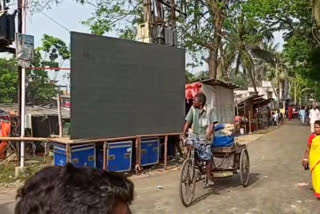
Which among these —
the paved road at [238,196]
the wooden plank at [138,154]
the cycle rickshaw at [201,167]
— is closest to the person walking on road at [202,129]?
the cycle rickshaw at [201,167]

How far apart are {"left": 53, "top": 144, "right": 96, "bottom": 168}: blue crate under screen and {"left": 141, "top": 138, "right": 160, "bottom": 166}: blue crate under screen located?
1.48 metres

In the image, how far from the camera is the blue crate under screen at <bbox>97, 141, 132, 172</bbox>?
375 inches

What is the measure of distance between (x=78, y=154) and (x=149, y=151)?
2187mm

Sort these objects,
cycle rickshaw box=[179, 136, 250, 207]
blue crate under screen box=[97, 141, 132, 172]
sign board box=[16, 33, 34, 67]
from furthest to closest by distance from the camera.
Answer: sign board box=[16, 33, 34, 67]
blue crate under screen box=[97, 141, 132, 172]
cycle rickshaw box=[179, 136, 250, 207]

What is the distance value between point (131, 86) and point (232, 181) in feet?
10.2

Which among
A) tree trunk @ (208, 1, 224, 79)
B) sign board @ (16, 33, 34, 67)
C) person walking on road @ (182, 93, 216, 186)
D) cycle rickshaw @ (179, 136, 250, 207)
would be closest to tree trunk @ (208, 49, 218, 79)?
tree trunk @ (208, 1, 224, 79)

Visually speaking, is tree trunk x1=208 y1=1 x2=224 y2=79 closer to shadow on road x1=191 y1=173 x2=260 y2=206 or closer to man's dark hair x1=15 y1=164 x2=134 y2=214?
shadow on road x1=191 y1=173 x2=260 y2=206

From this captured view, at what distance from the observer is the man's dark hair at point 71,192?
1164 mm

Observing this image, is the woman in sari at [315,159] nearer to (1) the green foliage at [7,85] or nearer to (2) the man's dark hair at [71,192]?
(2) the man's dark hair at [71,192]

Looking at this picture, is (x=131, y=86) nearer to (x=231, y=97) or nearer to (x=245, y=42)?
(x=231, y=97)

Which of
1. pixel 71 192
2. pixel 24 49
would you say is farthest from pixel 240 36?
pixel 71 192

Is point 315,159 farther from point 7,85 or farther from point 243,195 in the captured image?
point 7,85

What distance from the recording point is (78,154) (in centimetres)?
895

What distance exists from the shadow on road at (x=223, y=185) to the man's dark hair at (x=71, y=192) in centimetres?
608
